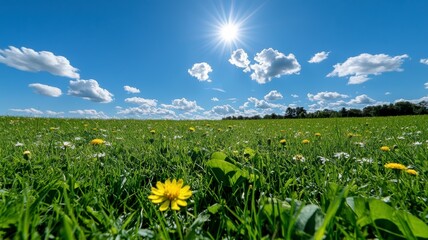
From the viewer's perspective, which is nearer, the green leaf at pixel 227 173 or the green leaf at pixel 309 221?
the green leaf at pixel 309 221

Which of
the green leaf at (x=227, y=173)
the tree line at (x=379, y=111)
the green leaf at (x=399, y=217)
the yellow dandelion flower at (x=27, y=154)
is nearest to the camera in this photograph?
the green leaf at (x=399, y=217)

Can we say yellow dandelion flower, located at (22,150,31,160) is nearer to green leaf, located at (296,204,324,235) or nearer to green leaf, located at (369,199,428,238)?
green leaf, located at (296,204,324,235)

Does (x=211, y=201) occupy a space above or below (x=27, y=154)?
below

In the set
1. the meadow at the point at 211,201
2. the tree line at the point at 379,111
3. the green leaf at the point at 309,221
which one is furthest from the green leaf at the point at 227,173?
the tree line at the point at 379,111

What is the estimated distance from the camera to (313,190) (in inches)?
66.9

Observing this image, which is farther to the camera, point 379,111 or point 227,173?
point 379,111

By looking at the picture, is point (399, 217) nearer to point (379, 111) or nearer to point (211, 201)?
point (211, 201)

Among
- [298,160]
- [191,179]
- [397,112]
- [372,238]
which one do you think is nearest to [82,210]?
[191,179]

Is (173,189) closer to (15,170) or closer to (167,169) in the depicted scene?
(167,169)

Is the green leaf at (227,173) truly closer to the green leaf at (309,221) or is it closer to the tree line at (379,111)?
the green leaf at (309,221)

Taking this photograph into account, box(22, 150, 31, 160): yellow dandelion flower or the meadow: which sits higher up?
box(22, 150, 31, 160): yellow dandelion flower

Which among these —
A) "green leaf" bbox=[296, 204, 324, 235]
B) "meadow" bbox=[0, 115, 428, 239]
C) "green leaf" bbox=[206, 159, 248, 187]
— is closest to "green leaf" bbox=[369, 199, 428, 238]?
"meadow" bbox=[0, 115, 428, 239]

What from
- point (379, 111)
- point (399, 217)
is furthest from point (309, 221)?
point (379, 111)

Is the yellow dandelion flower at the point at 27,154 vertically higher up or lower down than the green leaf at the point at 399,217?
higher up
